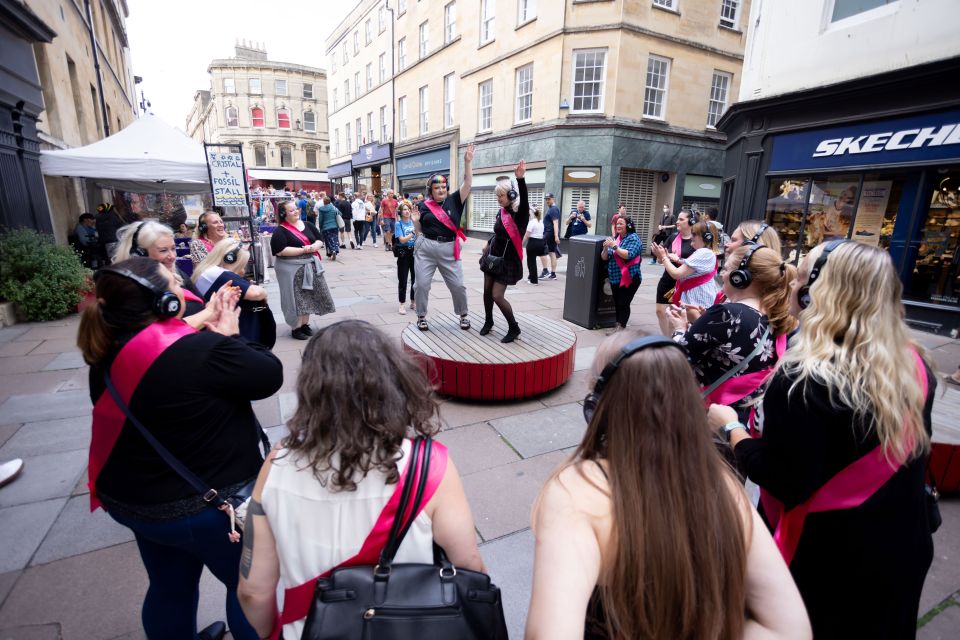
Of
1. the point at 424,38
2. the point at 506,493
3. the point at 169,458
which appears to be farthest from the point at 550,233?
the point at 424,38

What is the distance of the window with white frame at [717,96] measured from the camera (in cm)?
1677

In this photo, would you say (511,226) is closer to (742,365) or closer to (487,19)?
(742,365)

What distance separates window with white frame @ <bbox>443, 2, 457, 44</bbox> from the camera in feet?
64.9

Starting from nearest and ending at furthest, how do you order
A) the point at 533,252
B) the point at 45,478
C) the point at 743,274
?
the point at 743,274 < the point at 45,478 < the point at 533,252

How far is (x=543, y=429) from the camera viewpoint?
3.86 metres

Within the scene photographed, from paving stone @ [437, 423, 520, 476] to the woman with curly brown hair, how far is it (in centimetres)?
210

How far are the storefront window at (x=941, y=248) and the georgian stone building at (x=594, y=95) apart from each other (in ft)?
29.7

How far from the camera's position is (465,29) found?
19.0 meters

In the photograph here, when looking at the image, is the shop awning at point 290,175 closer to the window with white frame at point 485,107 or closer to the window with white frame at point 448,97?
the window with white frame at point 448,97

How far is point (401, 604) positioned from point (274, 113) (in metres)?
52.2

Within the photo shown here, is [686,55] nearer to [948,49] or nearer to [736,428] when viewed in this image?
[948,49]

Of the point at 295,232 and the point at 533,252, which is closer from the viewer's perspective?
the point at 295,232

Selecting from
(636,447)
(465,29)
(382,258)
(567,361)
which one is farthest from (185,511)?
(465,29)

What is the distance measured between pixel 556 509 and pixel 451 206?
15.0 feet
